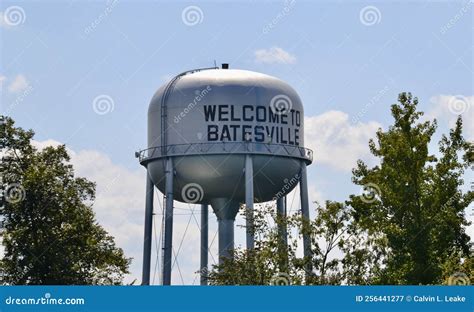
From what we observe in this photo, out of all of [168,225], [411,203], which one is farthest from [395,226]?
[168,225]

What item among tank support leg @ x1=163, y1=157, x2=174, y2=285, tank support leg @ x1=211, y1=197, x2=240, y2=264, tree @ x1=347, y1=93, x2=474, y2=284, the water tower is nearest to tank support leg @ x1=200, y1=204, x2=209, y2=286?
tank support leg @ x1=211, y1=197, x2=240, y2=264

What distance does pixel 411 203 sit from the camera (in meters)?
40.2

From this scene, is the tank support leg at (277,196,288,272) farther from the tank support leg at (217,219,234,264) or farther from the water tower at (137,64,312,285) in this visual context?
the tank support leg at (217,219,234,264)

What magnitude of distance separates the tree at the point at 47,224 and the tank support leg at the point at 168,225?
3864 mm

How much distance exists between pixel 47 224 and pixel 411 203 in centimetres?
1593

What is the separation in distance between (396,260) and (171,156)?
1526 cm

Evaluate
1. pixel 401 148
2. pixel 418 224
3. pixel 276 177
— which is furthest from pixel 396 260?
pixel 276 177

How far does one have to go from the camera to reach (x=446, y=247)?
41.9 m

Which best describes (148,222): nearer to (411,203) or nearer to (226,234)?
(226,234)

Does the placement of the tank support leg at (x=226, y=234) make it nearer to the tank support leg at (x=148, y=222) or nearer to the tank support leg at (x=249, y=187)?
the tank support leg at (x=148, y=222)

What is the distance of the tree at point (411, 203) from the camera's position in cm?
3931

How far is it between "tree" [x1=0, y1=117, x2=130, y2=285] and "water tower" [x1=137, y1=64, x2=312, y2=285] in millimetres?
4842

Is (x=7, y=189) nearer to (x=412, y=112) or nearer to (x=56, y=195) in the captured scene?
(x=56, y=195)

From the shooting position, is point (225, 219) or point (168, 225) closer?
point (168, 225)
